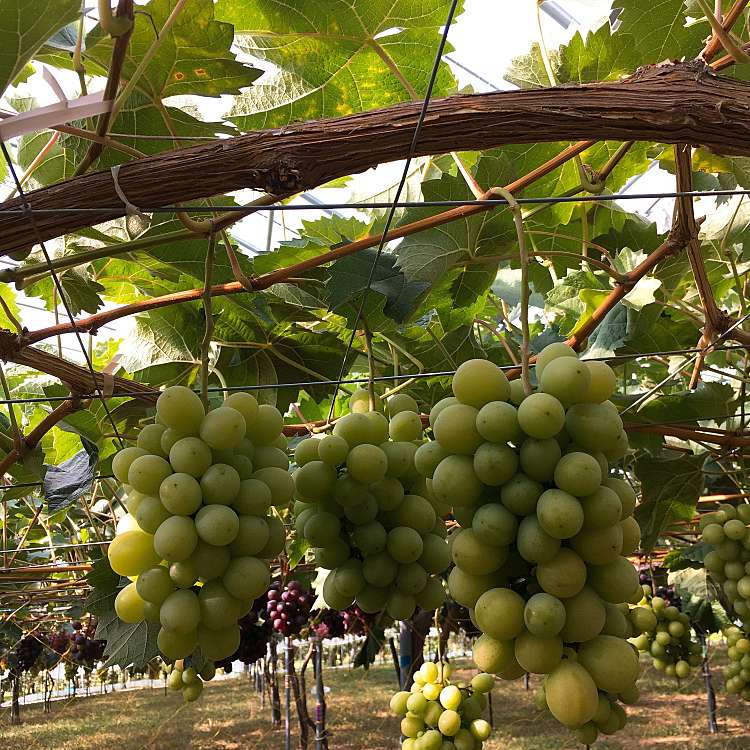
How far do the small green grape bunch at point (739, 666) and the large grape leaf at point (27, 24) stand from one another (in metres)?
4.58

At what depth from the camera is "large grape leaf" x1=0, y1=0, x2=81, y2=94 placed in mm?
837

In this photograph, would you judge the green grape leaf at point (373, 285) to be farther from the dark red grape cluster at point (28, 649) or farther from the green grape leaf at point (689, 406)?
the dark red grape cluster at point (28, 649)

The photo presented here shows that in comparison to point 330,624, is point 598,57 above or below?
above

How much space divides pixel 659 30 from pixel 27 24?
1.03 meters

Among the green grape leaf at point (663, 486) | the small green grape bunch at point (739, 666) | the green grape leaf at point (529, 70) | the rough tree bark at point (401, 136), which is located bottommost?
the small green grape bunch at point (739, 666)

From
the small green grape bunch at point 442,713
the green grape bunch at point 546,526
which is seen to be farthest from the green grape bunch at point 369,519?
the small green grape bunch at point 442,713

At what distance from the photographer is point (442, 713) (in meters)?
3.12

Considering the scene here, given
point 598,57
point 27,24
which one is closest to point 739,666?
point 598,57

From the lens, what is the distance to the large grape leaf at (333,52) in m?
1.28

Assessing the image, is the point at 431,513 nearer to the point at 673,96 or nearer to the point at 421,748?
the point at 673,96

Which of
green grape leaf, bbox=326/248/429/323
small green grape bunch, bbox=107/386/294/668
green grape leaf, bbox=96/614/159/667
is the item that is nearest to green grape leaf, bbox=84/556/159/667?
green grape leaf, bbox=96/614/159/667

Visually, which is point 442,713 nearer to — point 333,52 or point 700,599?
point 700,599

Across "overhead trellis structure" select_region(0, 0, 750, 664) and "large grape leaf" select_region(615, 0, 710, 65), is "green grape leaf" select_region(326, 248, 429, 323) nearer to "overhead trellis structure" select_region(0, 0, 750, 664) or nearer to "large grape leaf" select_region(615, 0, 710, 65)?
"overhead trellis structure" select_region(0, 0, 750, 664)

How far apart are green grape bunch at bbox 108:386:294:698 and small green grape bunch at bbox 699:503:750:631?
2.17 m
